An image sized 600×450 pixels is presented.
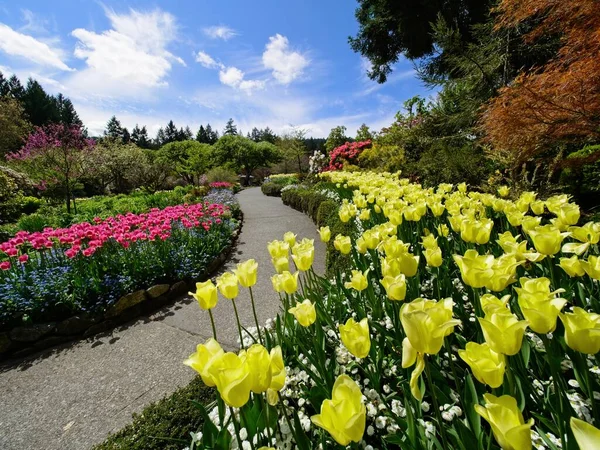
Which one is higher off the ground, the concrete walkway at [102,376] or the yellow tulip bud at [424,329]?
the yellow tulip bud at [424,329]

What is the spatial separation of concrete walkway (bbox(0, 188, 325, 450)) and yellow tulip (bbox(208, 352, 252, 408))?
7.66 feet

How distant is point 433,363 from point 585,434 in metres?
0.95

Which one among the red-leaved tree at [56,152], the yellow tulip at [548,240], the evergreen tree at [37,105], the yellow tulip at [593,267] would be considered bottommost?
the yellow tulip at [593,267]

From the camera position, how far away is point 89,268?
4.36 meters

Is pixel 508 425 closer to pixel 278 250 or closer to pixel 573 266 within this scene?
pixel 573 266

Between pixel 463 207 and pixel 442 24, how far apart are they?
648 centimetres

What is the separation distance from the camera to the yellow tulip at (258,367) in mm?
813

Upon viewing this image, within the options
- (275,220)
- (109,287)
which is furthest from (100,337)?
(275,220)

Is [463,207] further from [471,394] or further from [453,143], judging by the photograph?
[453,143]

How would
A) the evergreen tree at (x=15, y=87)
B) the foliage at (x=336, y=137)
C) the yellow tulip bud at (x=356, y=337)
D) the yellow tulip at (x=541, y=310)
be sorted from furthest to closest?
the evergreen tree at (x=15, y=87) → the foliage at (x=336, y=137) → the yellow tulip bud at (x=356, y=337) → the yellow tulip at (x=541, y=310)

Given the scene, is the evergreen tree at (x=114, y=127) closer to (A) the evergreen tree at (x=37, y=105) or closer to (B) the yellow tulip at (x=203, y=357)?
(A) the evergreen tree at (x=37, y=105)

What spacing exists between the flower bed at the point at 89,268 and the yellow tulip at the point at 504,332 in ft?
14.8

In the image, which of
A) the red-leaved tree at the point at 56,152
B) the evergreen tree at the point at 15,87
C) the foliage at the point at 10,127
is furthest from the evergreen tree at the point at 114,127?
the red-leaved tree at the point at 56,152

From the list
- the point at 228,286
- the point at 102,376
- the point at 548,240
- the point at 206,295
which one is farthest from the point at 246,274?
the point at 102,376
